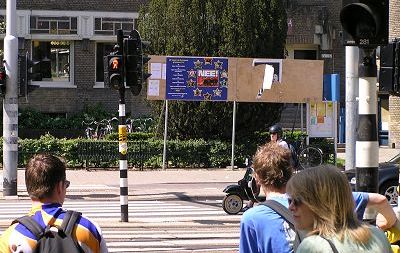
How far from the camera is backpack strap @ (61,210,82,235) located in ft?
14.0

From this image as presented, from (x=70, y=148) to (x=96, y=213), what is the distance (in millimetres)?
9619

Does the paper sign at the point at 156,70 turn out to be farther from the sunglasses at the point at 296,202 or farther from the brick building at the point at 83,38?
the sunglasses at the point at 296,202

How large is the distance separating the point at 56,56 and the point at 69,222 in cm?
3846

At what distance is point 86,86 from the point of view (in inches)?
1631

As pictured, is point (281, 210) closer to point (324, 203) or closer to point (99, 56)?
point (324, 203)

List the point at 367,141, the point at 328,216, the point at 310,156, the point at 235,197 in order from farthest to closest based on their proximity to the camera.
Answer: the point at 310,156 → the point at 235,197 → the point at 367,141 → the point at 328,216

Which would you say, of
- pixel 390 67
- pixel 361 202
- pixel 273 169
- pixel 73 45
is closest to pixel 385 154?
pixel 73 45

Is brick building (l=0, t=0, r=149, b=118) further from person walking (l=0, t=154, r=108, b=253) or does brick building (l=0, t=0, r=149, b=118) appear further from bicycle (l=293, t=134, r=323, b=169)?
person walking (l=0, t=154, r=108, b=253)

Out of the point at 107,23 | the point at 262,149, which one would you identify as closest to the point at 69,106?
the point at 107,23

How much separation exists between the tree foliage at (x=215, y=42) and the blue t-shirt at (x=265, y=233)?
23.2 metres

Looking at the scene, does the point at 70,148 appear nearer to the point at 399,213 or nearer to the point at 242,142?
the point at 242,142

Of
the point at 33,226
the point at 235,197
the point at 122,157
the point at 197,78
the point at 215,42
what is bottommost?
the point at 235,197

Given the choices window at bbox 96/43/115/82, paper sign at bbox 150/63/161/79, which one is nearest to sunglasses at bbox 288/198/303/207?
paper sign at bbox 150/63/161/79

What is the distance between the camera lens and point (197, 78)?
2692cm
